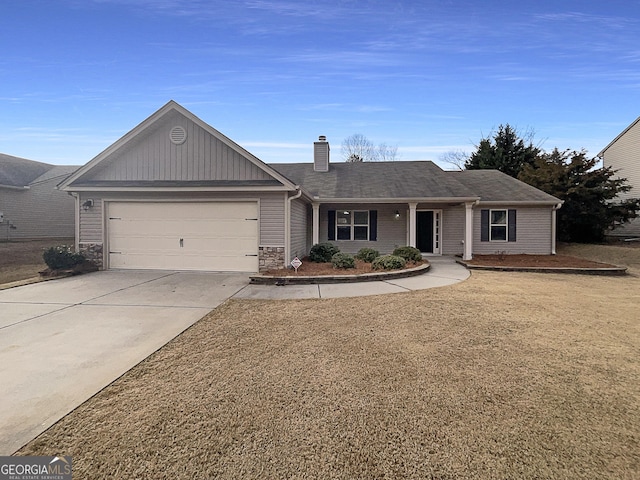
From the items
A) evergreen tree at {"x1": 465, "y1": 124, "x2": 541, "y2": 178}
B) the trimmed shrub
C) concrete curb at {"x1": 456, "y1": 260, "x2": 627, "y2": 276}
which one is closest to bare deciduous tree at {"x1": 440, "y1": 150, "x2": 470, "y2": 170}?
evergreen tree at {"x1": 465, "y1": 124, "x2": 541, "y2": 178}

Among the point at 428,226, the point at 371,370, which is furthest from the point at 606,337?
the point at 428,226

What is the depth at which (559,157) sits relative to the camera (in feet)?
58.4

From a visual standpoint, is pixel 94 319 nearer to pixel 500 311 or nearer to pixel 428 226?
pixel 500 311

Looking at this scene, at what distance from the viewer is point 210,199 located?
31.2 feet

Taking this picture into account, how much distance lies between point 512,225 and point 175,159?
43.6ft

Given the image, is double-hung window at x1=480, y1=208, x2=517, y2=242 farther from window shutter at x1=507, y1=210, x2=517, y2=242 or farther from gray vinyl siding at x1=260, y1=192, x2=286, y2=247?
gray vinyl siding at x1=260, y1=192, x2=286, y2=247

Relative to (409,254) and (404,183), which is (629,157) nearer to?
(404,183)

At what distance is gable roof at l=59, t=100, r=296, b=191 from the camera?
9188 millimetres

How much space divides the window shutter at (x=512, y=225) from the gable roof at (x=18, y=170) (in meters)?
26.6

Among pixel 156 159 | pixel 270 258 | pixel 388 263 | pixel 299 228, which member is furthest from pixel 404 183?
pixel 156 159

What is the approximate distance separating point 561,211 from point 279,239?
15.4 m

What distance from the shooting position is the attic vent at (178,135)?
9.47 metres

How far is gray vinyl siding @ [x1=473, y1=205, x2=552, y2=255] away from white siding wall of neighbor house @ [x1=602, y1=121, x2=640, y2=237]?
929 cm

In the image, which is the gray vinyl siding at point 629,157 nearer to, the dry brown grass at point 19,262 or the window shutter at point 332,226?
the window shutter at point 332,226
